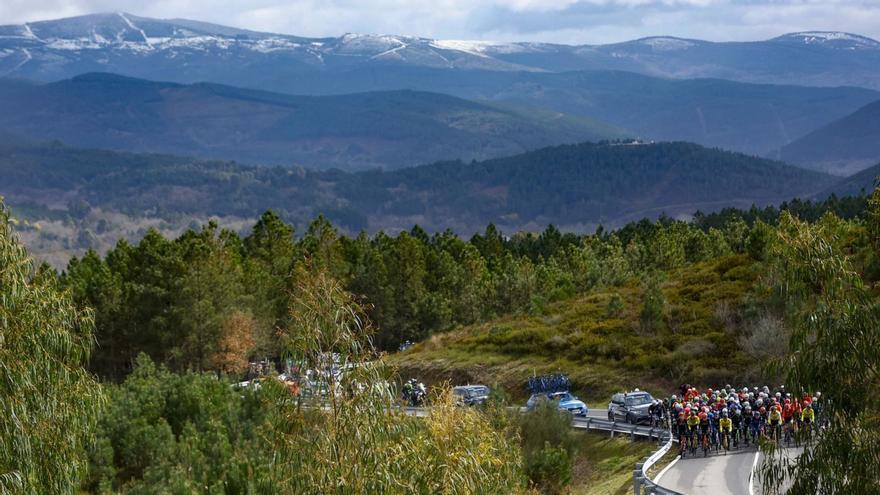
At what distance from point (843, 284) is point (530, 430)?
26.7 m

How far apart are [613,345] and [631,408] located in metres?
13.8

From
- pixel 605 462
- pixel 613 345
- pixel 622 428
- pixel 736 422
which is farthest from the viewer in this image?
pixel 613 345

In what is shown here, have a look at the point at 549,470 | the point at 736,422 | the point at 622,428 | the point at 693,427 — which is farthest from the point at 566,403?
the point at 693,427

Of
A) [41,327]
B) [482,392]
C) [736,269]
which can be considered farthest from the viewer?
[736,269]

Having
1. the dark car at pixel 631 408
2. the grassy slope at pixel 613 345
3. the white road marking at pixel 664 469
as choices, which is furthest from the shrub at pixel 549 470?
the grassy slope at pixel 613 345

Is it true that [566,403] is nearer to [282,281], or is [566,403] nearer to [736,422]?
[736,422]

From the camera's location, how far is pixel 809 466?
1848 cm

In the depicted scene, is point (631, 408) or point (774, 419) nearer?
point (774, 419)

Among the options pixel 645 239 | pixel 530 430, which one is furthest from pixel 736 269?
pixel 645 239

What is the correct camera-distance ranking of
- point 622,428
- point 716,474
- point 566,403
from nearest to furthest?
point 716,474
point 622,428
point 566,403

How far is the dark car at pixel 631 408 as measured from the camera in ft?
153

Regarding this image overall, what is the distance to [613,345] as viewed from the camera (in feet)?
199

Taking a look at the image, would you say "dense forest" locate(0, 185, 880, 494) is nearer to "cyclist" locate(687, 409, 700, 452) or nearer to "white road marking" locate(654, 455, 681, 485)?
"white road marking" locate(654, 455, 681, 485)

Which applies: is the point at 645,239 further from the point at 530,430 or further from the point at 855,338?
the point at 855,338
